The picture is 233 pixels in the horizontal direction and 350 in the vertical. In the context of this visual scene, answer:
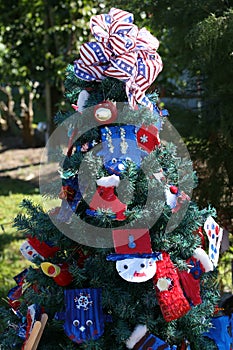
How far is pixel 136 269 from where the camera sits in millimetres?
2207

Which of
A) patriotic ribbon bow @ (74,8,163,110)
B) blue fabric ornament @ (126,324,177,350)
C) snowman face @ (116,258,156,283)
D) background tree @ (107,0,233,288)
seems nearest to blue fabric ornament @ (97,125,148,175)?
patriotic ribbon bow @ (74,8,163,110)

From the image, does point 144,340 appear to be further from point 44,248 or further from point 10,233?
point 10,233

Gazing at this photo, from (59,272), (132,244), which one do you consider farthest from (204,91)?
(59,272)

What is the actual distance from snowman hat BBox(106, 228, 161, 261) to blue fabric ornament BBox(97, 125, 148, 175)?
0.26 metres

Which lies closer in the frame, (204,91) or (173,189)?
(173,189)

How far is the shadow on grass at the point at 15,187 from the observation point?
7.47m

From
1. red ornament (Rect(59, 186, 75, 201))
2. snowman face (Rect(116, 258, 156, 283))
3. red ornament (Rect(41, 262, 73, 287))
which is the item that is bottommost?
red ornament (Rect(41, 262, 73, 287))

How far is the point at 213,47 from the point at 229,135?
52cm

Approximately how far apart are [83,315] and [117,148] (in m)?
0.70

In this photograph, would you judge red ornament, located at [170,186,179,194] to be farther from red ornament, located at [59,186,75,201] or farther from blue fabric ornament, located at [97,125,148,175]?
red ornament, located at [59,186,75,201]

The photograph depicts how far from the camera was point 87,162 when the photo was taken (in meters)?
2.31

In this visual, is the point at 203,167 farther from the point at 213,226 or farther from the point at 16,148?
the point at 16,148

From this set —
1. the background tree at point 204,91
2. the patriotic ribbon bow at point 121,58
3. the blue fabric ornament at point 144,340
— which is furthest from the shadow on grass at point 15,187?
the blue fabric ornament at point 144,340

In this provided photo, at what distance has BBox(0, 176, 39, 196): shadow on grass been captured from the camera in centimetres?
747
